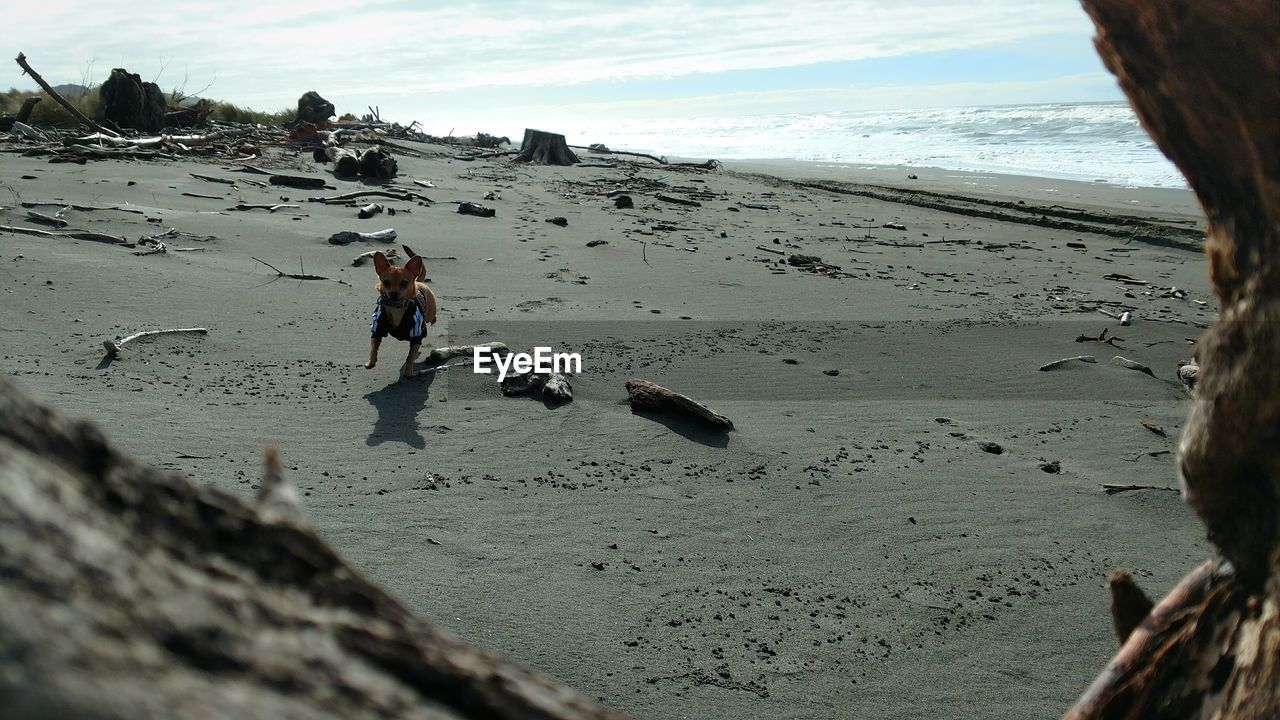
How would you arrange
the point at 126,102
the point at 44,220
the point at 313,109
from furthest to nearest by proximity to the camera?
the point at 313,109, the point at 126,102, the point at 44,220

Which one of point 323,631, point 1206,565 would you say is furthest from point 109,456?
point 1206,565

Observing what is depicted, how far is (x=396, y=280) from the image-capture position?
6441 mm

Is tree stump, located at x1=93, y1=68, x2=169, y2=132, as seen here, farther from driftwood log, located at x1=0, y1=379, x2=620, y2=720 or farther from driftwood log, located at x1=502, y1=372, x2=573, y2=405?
driftwood log, located at x1=0, y1=379, x2=620, y2=720

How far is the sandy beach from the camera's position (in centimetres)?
371

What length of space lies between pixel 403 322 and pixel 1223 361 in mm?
5523

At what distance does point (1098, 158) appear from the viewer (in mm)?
31891

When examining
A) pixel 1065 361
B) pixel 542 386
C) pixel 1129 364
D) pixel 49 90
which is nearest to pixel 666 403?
pixel 542 386

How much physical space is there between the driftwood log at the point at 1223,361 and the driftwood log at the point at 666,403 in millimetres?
4018

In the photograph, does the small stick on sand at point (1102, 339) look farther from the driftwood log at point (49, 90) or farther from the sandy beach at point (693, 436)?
the driftwood log at point (49, 90)

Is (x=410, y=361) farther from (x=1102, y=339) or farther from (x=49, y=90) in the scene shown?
(x=49, y=90)

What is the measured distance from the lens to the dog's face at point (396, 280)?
6.42m

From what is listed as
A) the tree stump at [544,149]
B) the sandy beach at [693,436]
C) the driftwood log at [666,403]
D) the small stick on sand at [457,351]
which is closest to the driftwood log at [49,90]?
the sandy beach at [693,436]

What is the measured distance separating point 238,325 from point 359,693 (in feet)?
23.9

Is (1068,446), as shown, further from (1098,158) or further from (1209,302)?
(1098,158)
